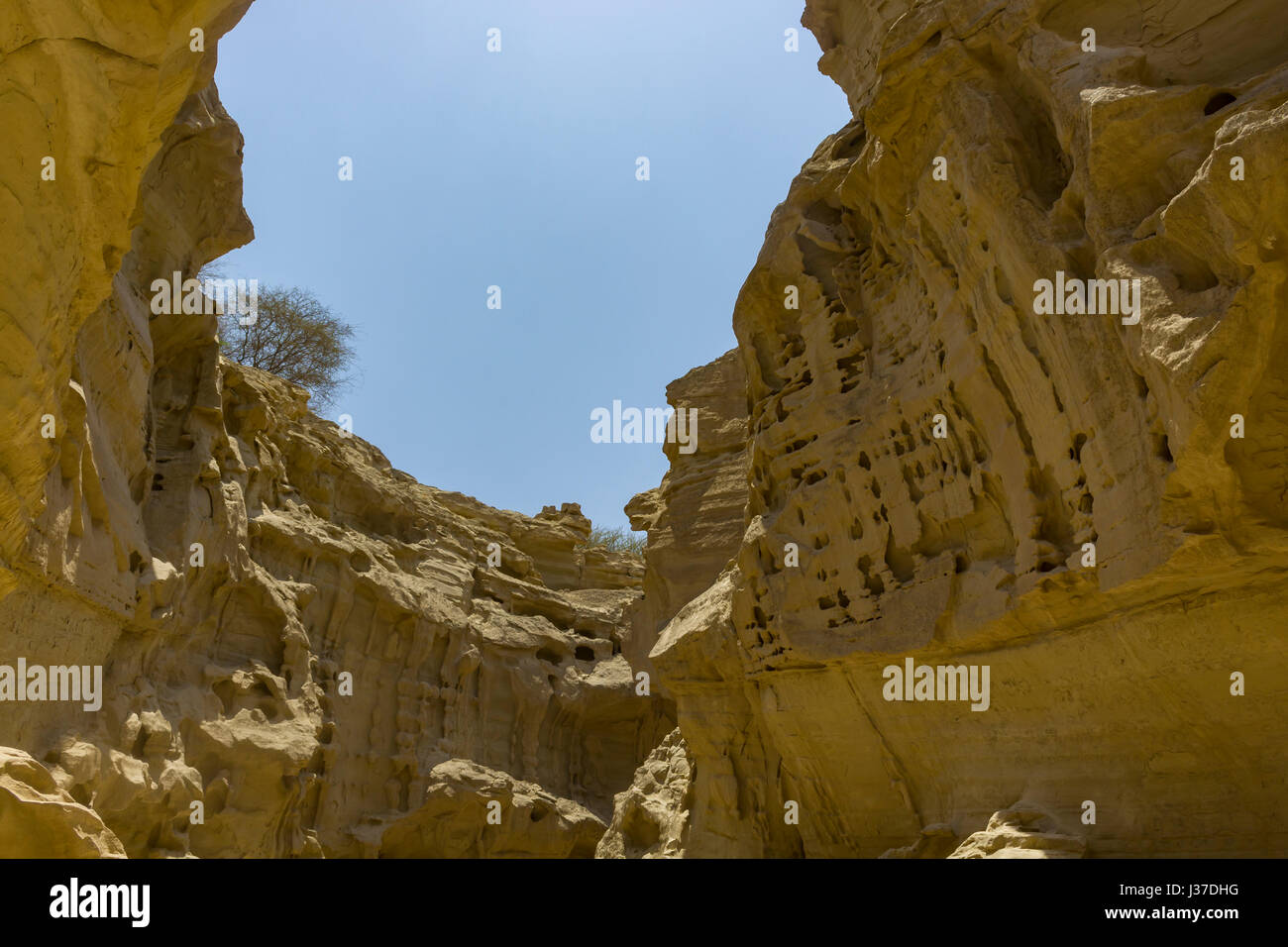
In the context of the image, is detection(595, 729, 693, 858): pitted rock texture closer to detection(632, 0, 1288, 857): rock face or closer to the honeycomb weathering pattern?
the honeycomb weathering pattern

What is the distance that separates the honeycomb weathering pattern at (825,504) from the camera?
270 inches

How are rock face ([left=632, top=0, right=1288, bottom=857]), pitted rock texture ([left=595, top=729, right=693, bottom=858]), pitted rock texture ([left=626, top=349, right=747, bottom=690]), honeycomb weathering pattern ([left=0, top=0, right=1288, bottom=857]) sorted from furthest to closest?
pitted rock texture ([left=626, top=349, right=747, bottom=690]) → pitted rock texture ([left=595, top=729, right=693, bottom=858]) → rock face ([left=632, top=0, right=1288, bottom=857]) → honeycomb weathering pattern ([left=0, top=0, right=1288, bottom=857])

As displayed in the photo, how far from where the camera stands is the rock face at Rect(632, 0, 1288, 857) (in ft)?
23.9

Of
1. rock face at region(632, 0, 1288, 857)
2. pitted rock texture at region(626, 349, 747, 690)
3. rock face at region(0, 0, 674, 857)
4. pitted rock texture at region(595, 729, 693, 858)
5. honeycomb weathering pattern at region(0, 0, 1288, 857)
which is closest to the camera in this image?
rock face at region(0, 0, 674, 857)

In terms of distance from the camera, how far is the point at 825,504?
13352 millimetres

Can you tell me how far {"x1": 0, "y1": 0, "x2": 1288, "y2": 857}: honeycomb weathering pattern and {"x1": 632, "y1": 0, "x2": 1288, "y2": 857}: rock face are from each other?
0.15 ft

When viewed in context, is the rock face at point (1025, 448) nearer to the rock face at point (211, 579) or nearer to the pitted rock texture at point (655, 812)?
the pitted rock texture at point (655, 812)

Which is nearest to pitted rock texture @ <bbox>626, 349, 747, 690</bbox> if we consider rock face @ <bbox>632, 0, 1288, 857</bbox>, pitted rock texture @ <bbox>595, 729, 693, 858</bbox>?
pitted rock texture @ <bbox>595, 729, 693, 858</bbox>

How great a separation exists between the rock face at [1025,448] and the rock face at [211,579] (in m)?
7.30

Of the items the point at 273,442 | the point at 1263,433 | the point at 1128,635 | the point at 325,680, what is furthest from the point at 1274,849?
the point at 273,442

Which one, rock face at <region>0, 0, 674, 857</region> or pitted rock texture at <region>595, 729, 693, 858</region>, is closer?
rock face at <region>0, 0, 674, 857</region>

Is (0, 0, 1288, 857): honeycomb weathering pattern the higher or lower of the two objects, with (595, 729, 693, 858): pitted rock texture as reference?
higher

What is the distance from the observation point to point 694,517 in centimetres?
2120
